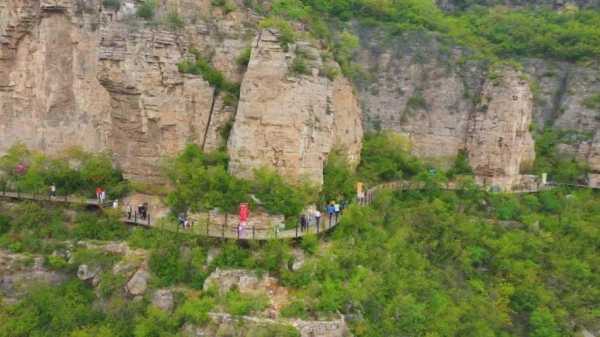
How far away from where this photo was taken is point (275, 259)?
19891mm

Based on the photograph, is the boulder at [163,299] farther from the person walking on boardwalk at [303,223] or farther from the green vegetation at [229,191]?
the person walking on boardwalk at [303,223]

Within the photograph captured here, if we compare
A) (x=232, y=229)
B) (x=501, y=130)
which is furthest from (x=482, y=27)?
(x=232, y=229)

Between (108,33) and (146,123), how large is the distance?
3470 millimetres

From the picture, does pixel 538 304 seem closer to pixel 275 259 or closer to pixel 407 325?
pixel 407 325

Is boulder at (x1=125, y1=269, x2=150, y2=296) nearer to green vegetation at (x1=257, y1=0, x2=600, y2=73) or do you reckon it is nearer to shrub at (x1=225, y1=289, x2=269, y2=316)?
shrub at (x1=225, y1=289, x2=269, y2=316)

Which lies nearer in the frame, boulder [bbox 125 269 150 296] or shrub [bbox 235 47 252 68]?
boulder [bbox 125 269 150 296]

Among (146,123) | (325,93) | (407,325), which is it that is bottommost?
(407,325)

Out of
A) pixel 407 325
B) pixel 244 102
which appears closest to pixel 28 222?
pixel 244 102

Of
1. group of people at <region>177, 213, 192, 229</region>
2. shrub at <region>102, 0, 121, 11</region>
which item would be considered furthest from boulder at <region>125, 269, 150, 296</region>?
shrub at <region>102, 0, 121, 11</region>

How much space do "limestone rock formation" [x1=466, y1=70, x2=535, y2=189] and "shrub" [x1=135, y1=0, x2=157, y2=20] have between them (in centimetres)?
1693

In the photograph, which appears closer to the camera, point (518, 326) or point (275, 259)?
point (275, 259)

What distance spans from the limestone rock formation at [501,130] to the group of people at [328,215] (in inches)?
385

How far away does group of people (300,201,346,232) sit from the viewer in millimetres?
21594

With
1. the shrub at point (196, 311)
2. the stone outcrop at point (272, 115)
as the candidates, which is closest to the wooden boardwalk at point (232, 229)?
the stone outcrop at point (272, 115)
